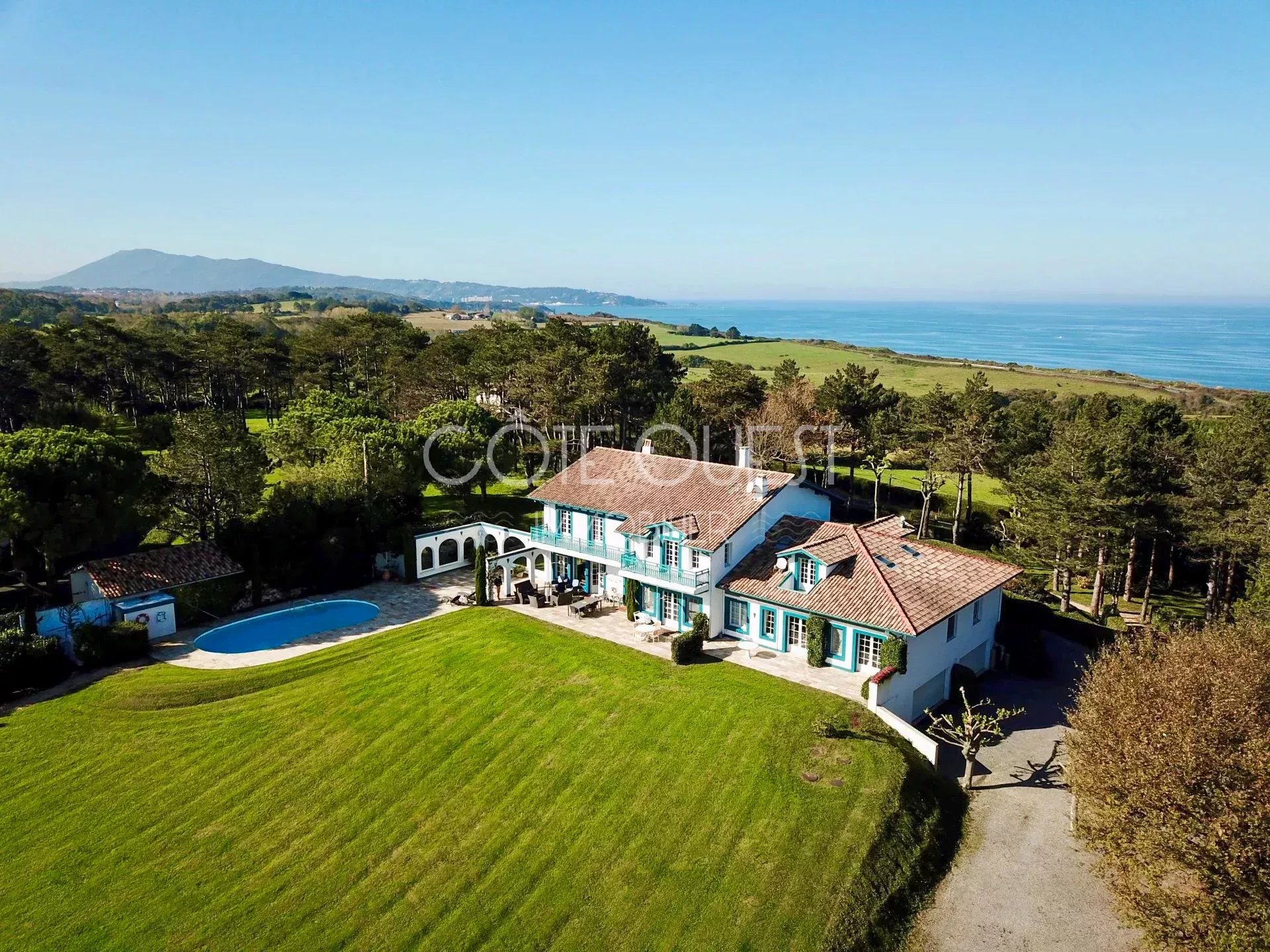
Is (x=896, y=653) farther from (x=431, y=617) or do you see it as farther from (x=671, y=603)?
(x=431, y=617)

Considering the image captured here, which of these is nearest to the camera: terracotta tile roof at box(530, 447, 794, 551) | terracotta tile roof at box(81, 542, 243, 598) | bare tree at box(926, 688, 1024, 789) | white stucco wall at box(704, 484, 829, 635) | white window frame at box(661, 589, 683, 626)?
bare tree at box(926, 688, 1024, 789)

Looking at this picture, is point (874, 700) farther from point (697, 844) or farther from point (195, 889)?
point (195, 889)

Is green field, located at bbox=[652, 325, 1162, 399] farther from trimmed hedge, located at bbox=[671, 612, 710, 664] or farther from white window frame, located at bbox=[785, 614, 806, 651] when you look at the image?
trimmed hedge, located at bbox=[671, 612, 710, 664]

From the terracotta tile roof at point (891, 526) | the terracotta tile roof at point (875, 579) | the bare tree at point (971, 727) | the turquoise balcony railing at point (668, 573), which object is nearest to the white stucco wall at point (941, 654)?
the terracotta tile roof at point (875, 579)

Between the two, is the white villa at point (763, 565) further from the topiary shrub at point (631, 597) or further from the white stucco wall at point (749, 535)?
the topiary shrub at point (631, 597)

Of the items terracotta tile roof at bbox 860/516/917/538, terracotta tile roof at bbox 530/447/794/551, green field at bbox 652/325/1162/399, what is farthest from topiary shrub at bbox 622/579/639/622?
green field at bbox 652/325/1162/399

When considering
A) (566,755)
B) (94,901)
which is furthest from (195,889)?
(566,755)
